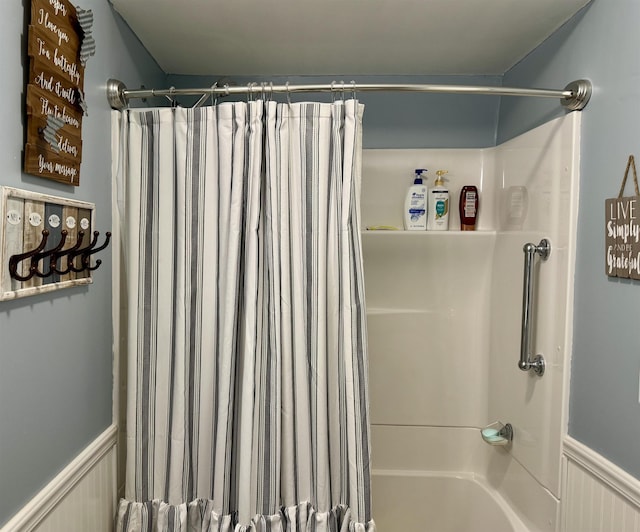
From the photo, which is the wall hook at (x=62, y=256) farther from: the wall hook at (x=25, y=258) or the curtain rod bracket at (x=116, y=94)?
the curtain rod bracket at (x=116, y=94)

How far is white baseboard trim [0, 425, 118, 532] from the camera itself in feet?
3.40

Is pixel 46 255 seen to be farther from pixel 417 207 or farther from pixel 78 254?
pixel 417 207

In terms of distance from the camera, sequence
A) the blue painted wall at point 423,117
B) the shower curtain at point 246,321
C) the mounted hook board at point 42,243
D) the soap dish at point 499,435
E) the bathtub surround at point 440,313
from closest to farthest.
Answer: the mounted hook board at point 42,243 < the shower curtain at point 246,321 < the soap dish at point 499,435 < the bathtub surround at point 440,313 < the blue painted wall at point 423,117

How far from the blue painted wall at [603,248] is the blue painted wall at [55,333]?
144cm

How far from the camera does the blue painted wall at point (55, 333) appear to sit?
0.99m

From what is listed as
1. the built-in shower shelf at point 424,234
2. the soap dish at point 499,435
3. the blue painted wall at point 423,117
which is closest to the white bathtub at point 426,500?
the soap dish at point 499,435

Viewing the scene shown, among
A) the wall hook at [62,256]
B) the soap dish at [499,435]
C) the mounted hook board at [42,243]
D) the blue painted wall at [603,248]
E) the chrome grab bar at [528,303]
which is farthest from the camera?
the soap dish at [499,435]

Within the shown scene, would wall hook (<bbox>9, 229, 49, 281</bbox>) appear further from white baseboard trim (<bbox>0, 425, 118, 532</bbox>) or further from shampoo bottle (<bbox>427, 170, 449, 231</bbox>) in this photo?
shampoo bottle (<bbox>427, 170, 449, 231</bbox>)

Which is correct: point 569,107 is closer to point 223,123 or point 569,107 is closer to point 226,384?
point 223,123

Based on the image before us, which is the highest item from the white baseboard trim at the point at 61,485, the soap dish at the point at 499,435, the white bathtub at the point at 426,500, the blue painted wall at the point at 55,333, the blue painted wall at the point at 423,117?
the blue painted wall at the point at 423,117

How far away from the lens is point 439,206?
205cm

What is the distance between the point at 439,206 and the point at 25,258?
61.6 inches

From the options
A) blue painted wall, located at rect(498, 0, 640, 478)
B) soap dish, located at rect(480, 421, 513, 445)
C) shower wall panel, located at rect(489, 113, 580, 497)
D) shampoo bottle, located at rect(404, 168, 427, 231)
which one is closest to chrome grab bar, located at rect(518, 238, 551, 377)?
shower wall panel, located at rect(489, 113, 580, 497)

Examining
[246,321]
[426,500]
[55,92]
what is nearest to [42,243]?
[55,92]
